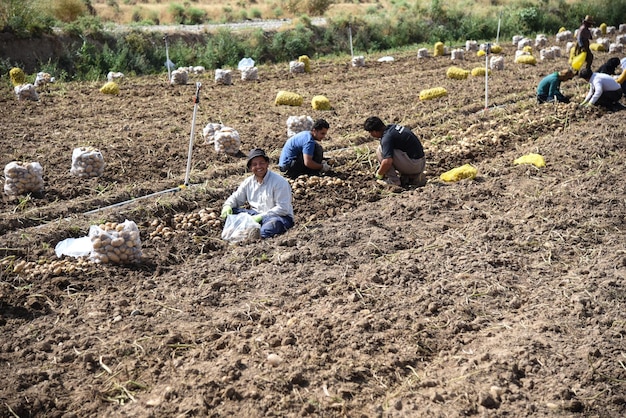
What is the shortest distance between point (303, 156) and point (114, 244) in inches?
127

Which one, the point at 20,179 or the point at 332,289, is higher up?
the point at 20,179

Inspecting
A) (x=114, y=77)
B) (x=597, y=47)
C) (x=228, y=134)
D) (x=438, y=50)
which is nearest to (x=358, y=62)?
(x=438, y=50)

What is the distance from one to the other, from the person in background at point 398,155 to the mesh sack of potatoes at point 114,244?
330cm

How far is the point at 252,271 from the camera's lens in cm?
635

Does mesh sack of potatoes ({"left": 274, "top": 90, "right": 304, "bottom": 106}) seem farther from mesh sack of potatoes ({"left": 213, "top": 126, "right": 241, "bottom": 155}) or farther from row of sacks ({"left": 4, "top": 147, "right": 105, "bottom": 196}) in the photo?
row of sacks ({"left": 4, "top": 147, "right": 105, "bottom": 196})

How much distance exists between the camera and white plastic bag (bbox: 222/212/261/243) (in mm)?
7133

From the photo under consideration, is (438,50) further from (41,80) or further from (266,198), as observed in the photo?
(266,198)

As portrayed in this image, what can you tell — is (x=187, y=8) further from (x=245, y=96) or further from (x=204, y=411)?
(x=204, y=411)

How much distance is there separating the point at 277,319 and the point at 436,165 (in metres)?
5.17

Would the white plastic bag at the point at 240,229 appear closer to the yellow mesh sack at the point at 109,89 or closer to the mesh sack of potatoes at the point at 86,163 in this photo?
the mesh sack of potatoes at the point at 86,163

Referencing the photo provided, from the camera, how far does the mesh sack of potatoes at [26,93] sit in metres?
14.0

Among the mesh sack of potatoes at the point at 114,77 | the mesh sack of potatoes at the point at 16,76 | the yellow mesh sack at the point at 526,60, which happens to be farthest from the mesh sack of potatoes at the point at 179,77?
the yellow mesh sack at the point at 526,60

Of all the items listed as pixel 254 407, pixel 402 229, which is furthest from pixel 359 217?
pixel 254 407

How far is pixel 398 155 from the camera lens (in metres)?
8.83
